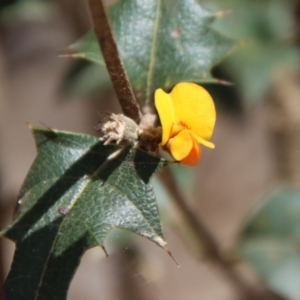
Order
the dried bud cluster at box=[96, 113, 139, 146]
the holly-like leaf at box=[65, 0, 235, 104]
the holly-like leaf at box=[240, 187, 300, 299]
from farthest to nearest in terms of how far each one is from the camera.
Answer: the holly-like leaf at box=[240, 187, 300, 299], the holly-like leaf at box=[65, 0, 235, 104], the dried bud cluster at box=[96, 113, 139, 146]

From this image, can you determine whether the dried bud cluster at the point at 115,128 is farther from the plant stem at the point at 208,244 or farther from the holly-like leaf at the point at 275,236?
the holly-like leaf at the point at 275,236

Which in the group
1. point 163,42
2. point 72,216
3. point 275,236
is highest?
point 163,42

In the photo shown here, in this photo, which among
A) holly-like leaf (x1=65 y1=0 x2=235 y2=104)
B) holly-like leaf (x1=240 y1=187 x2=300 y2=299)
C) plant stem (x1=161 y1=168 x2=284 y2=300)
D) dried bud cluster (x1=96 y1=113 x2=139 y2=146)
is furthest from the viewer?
holly-like leaf (x1=240 y1=187 x2=300 y2=299)

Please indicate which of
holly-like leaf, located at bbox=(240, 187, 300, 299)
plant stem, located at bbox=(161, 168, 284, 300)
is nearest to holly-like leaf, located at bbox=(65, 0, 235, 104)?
plant stem, located at bbox=(161, 168, 284, 300)

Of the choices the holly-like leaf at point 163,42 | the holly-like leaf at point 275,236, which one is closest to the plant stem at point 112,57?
the holly-like leaf at point 163,42

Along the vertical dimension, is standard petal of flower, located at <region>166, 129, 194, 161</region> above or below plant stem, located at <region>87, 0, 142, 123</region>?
below

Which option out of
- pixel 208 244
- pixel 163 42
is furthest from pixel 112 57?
pixel 208 244

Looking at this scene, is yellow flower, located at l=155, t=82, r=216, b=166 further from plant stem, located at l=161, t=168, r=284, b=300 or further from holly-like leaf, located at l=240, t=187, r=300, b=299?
holly-like leaf, located at l=240, t=187, r=300, b=299

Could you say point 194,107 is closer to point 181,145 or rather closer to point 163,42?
point 181,145

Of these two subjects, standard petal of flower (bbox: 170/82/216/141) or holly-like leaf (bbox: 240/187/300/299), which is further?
holly-like leaf (bbox: 240/187/300/299)
